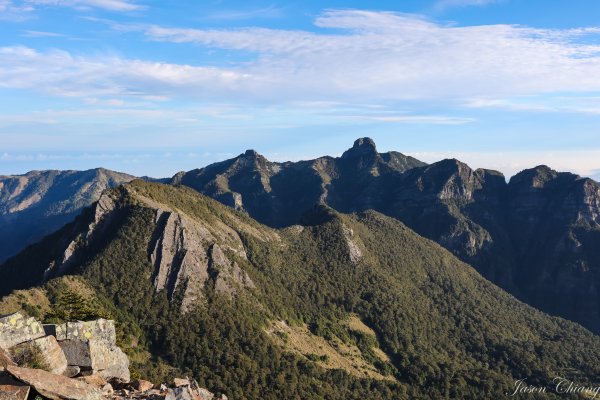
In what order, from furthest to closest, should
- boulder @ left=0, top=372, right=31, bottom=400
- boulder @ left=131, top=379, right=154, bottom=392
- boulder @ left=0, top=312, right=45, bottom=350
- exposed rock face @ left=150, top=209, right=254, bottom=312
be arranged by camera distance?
1. exposed rock face @ left=150, top=209, right=254, bottom=312
2. boulder @ left=131, top=379, right=154, bottom=392
3. boulder @ left=0, top=312, right=45, bottom=350
4. boulder @ left=0, top=372, right=31, bottom=400

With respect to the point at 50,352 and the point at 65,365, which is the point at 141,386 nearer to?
the point at 65,365

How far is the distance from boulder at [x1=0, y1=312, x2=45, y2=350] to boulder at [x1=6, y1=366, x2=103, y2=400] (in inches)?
228

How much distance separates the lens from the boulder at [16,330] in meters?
38.6

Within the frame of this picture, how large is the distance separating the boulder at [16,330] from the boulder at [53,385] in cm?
580

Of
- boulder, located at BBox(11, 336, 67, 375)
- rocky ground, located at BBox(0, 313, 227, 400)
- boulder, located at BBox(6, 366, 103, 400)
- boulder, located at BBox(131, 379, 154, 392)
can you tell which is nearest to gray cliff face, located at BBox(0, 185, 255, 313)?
rocky ground, located at BBox(0, 313, 227, 400)

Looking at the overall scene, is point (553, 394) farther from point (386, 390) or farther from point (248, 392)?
point (248, 392)

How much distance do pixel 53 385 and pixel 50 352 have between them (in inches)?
258

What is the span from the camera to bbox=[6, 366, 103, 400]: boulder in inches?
1283

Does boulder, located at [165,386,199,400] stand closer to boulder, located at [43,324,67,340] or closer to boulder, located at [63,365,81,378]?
boulder, located at [63,365,81,378]

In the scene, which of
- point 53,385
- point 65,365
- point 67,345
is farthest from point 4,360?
point 67,345

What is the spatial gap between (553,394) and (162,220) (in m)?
→ 161

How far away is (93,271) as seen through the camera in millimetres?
159500

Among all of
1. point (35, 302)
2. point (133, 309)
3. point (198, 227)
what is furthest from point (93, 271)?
point (198, 227)

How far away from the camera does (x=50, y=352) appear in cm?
3962
